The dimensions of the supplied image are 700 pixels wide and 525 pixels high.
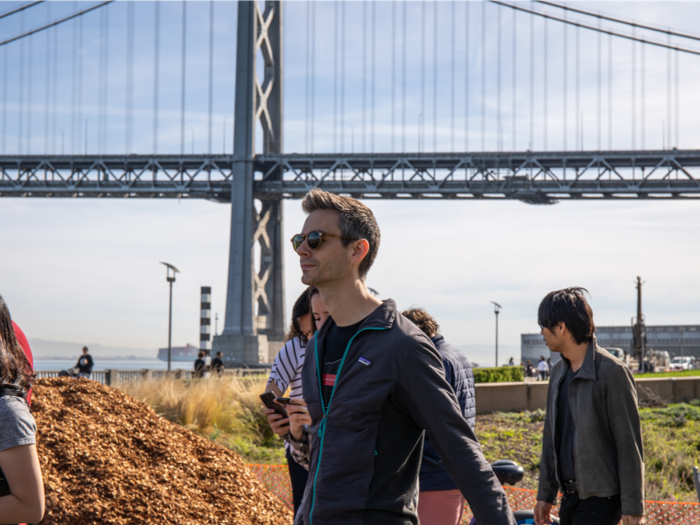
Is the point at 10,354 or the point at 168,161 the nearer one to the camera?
the point at 10,354

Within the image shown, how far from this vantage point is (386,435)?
2.15 m

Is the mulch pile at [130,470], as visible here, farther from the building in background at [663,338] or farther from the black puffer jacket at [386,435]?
the building in background at [663,338]

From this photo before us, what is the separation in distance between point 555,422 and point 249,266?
42995 mm

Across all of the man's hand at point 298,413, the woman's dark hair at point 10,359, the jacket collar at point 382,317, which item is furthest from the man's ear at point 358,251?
the woman's dark hair at point 10,359

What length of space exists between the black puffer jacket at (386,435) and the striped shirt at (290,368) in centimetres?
→ 258

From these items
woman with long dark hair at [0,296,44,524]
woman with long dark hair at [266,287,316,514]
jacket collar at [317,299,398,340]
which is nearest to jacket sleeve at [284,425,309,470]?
jacket collar at [317,299,398,340]

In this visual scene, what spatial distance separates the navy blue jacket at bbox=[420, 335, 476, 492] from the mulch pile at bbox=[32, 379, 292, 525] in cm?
237

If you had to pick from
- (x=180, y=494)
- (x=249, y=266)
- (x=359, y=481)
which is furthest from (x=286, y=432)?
(x=249, y=266)

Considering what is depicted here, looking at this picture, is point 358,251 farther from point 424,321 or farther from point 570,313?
point 424,321

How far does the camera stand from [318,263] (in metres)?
2.39

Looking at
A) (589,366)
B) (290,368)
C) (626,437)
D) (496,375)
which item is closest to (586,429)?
(626,437)

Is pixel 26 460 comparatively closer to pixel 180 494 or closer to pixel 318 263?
pixel 318 263

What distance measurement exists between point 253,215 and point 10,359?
1823 inches

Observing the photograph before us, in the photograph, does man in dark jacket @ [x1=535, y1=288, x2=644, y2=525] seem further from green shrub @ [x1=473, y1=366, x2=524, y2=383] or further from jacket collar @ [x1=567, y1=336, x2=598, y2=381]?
green shrub @ [x1=473, y1=366, x2=524, y2=383]
